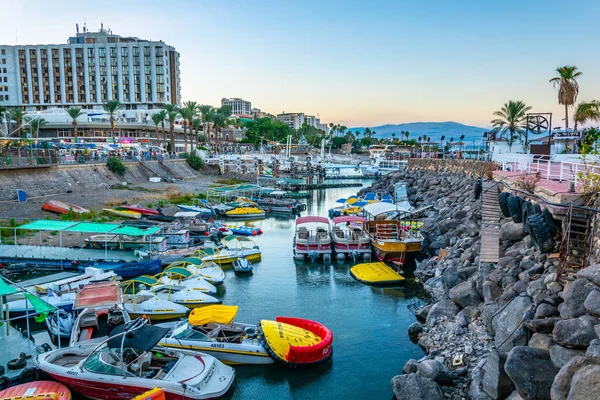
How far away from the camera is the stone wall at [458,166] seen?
42.5 meters

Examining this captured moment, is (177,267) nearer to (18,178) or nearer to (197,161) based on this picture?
(18,178)

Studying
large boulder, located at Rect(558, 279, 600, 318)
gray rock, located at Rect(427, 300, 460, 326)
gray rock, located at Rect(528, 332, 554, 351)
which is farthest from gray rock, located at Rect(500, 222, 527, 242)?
gray rock, located at Rect(528, 332, 554, 351)

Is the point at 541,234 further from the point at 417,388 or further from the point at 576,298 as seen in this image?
the point at 417,388

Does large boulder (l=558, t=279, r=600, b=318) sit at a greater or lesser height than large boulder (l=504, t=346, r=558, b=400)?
greater

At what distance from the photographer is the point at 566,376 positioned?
11172mm

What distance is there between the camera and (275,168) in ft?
337

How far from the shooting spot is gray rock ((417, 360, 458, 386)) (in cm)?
1494

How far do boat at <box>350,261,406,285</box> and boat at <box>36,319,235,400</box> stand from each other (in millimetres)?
15037

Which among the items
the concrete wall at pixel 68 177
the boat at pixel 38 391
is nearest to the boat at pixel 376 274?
the boat at pixel 38 391

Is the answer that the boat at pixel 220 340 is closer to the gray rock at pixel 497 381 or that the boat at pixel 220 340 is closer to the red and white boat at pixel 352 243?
Answer: the gray rock at pixel 497 381

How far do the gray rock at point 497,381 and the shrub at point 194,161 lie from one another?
84.2 m

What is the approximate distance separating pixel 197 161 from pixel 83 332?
76.2m

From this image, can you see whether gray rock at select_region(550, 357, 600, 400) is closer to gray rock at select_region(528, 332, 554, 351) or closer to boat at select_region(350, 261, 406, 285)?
gray rock at select_region(528, 332, 554, 351)

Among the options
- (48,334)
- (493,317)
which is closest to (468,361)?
(493,317)
